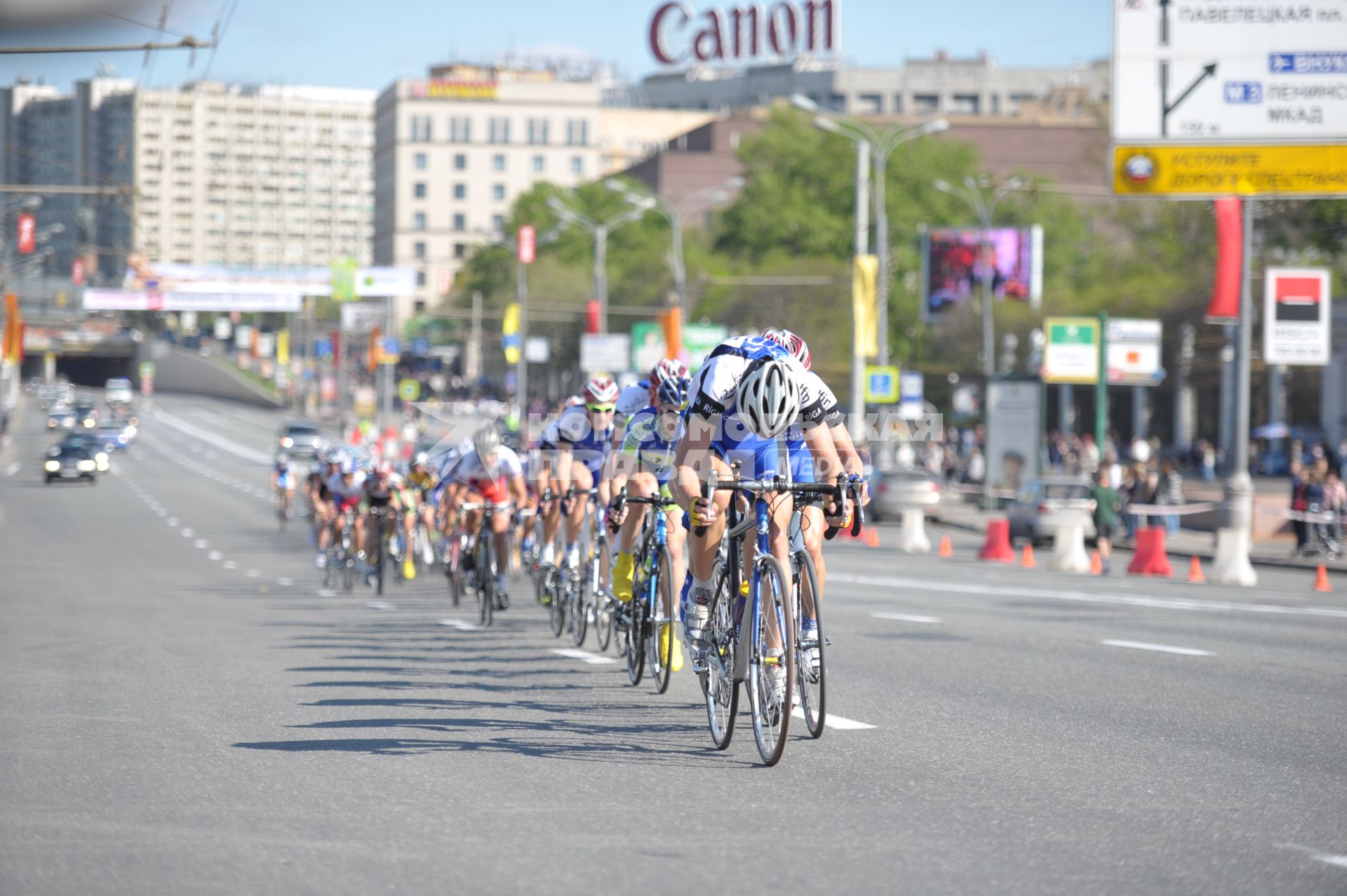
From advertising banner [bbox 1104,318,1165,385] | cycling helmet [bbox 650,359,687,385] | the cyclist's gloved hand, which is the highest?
advertising banner [bbox 1104,318,1165,385]

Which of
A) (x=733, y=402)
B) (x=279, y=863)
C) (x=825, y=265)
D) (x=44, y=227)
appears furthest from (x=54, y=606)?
(x=825, y=265)

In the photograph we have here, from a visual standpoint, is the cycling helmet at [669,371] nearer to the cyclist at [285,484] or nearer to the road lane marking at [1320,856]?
the road lane marking at [1320,856]

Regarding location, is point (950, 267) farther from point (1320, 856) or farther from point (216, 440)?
point (216, 440)

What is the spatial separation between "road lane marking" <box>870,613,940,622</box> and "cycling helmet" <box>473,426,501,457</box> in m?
3.76

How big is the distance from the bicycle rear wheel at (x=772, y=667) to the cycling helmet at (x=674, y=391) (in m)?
→ 2.86

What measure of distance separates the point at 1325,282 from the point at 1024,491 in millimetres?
9700

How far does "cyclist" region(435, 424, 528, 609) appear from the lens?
15930 millimetres

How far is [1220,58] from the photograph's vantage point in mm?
24469

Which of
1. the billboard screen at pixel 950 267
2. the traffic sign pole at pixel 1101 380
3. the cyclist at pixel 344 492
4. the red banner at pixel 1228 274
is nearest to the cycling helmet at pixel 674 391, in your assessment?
the cyclist at pixel 344 492

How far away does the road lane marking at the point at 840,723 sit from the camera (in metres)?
9.23

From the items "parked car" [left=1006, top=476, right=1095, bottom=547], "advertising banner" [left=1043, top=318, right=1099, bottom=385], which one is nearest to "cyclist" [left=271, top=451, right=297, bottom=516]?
"parked car" [left=1006, top=476, right=1095, bottom=547]

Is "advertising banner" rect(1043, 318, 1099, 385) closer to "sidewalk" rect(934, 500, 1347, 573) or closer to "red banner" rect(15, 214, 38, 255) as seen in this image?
"sidewalk" rect(934, 500, 1347, 573)

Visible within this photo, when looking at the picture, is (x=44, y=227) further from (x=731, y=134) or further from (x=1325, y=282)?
(x=731, y=134)

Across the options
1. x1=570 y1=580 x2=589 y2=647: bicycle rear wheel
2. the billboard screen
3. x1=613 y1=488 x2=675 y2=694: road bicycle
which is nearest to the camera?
x1=613 y1=488 x2=675 y2=694: road bicycle
